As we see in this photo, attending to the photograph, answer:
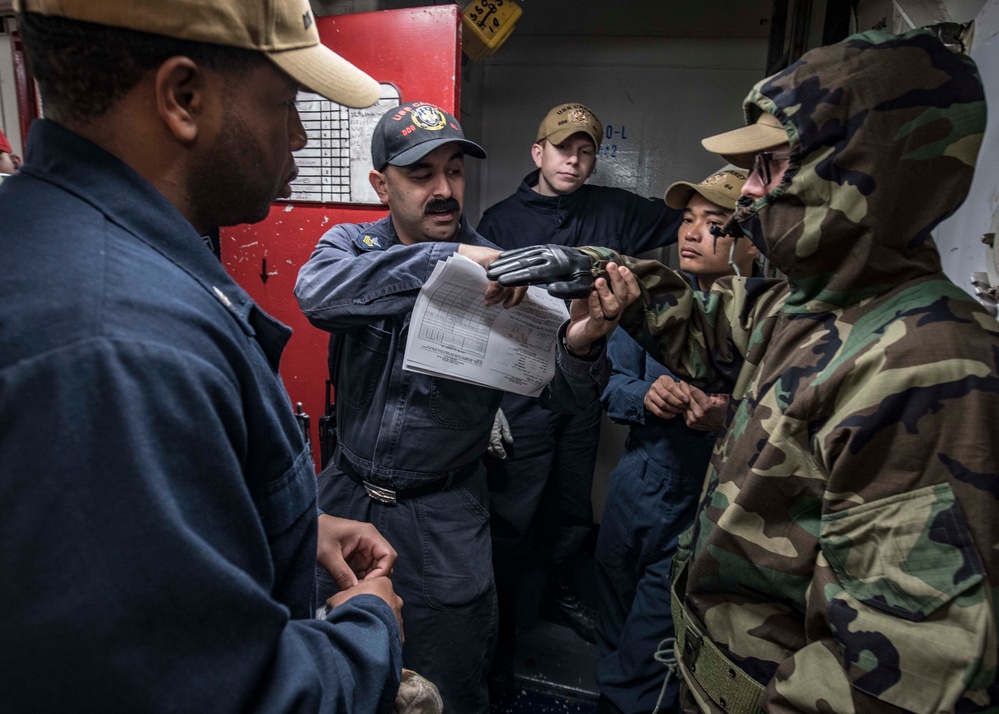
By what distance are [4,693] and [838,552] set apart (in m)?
0.98

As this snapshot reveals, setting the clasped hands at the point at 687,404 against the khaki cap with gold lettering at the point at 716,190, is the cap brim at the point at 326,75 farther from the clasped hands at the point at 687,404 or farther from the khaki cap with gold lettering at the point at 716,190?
the khaki cap with gold lettering at the point at 716,190

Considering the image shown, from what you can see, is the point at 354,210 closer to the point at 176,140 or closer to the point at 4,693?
the point at 176,140

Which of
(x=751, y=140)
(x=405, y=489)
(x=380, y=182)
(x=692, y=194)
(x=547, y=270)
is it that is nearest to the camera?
(x=751, y=140)

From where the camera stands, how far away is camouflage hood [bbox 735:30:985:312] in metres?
0.93

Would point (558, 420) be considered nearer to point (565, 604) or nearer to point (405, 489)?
point (565, 604)

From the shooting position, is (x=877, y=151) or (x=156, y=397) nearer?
(x=156, y=397)

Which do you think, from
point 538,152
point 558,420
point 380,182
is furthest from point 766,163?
point 538,152

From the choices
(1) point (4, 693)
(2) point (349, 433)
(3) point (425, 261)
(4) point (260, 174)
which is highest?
(4) point (260, 174)

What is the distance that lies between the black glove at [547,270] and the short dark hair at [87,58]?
777 mm

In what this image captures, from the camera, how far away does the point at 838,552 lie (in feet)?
2.92

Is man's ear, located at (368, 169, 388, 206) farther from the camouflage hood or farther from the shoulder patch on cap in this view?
the camouflage hood

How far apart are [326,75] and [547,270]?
66 cm

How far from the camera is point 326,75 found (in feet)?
2.43

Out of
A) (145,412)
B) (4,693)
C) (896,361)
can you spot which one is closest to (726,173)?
(896,361)
